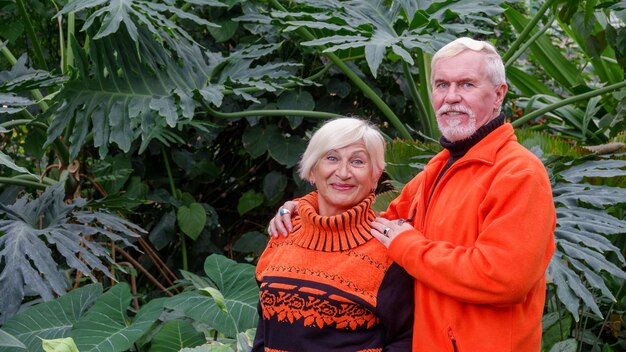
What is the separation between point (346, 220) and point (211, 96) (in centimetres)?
112

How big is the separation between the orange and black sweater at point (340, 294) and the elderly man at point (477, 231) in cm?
8

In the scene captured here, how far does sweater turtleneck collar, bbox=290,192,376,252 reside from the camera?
6.54 ft

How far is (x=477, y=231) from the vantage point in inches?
69.2

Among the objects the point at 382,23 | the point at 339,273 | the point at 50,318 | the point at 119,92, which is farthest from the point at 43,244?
the point at 382,23

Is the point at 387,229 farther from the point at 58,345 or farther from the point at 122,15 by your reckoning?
the point at 122,15

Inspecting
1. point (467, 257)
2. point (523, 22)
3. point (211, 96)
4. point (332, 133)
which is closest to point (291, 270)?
point (332, 133)

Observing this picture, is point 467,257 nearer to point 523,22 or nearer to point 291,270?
point 291,270

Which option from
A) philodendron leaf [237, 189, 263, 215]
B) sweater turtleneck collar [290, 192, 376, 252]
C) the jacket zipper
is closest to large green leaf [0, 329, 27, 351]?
sweater turtleneck collar [290, 192, 376, 252]

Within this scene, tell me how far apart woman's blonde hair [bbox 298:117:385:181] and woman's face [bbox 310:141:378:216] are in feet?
0.04

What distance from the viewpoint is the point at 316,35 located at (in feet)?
12.0

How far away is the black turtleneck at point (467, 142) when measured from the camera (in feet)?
5.96

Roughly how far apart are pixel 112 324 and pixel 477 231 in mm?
1563

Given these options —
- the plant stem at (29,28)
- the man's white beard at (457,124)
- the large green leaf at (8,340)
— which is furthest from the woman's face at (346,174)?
the plant stem at (29,28)

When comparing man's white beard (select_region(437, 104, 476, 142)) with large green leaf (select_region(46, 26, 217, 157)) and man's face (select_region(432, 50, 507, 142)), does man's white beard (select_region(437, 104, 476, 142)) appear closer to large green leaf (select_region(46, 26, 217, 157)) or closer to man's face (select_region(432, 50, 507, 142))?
man's face (select_region(432, 50, 507, 142))
